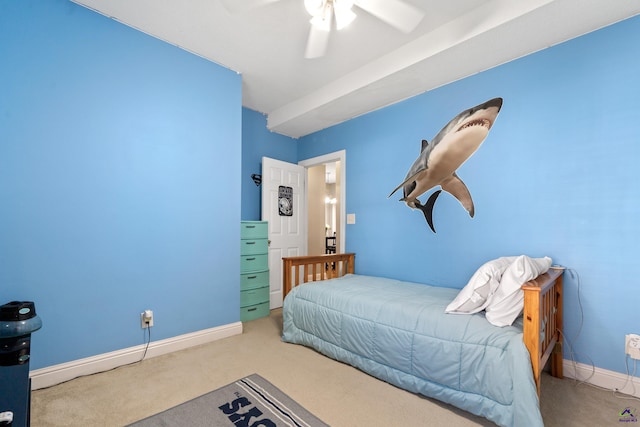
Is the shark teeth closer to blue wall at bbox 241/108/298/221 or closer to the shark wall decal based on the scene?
the shark wall decal

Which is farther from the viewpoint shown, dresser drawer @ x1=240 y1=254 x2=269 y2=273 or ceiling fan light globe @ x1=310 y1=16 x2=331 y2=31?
dresser drawer @ x1=240 y1=254 x2=269 y2=273

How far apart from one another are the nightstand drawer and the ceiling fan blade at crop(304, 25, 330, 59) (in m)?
2.43

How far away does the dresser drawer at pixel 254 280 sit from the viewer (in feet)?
10.3

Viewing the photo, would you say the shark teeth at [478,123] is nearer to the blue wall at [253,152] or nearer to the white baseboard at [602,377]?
the white baseboard at [602,377]

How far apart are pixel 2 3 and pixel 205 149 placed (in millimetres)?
1411

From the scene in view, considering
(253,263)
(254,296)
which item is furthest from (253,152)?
(254,296)

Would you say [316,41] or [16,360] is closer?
[16,360]

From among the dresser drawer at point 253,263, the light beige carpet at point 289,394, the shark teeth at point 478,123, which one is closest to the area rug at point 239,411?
the light beige carpet at point 289,394

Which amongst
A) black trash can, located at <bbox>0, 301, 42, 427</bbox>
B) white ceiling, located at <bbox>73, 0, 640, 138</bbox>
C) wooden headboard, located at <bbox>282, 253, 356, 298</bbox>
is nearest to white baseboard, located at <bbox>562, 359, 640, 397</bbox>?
wooden headboard, located at <bbox>282, 253, 356, 298</bbox>

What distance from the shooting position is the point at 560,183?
207cm

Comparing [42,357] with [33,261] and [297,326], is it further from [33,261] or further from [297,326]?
[297,326]

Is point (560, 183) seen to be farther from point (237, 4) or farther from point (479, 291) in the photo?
point (237, 4)

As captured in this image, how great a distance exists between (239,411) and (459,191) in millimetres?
2357

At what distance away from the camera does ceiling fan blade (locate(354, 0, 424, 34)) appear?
1645 mm
